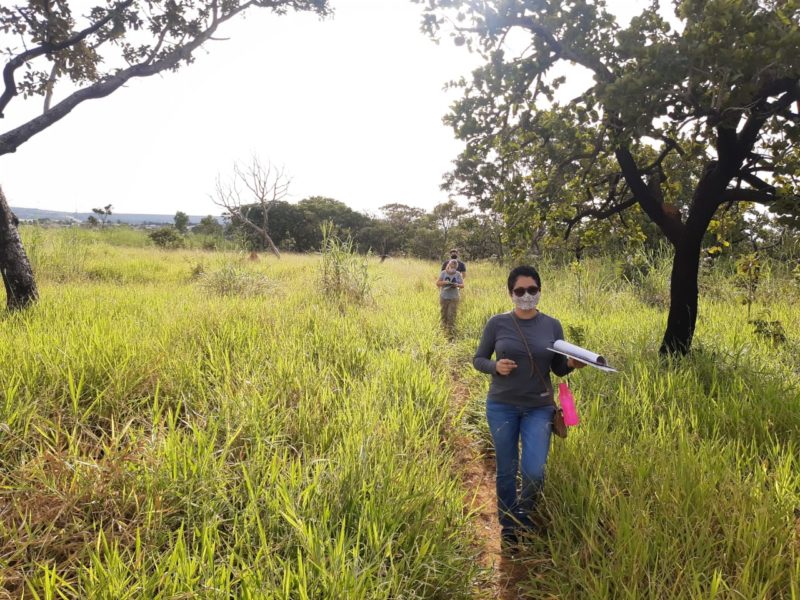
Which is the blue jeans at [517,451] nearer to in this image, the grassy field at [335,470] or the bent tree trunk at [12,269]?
the grassy field at [335,470]

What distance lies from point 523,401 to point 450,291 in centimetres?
522

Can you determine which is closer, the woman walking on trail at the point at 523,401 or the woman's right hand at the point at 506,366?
the woman's right hand at the point at 506,366

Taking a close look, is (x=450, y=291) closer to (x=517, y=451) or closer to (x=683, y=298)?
(x=683, y=298)

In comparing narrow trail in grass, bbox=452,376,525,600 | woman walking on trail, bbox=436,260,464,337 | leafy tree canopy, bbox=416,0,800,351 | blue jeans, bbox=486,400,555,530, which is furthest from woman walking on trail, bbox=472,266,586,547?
woman walking on trail, bbox=436,260,464,337

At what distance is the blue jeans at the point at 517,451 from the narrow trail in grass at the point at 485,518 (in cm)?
18

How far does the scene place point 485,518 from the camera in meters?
2.83

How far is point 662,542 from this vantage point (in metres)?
1.99

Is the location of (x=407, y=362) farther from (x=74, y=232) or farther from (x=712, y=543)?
(x=74, y=232)

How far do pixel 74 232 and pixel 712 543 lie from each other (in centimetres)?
1551

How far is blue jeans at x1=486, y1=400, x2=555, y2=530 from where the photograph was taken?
240cm

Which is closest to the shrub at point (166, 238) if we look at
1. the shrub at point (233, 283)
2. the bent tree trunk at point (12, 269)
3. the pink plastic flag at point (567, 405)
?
the shrub at point (233, 283)

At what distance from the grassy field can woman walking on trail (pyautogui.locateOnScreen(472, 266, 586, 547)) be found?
22cm

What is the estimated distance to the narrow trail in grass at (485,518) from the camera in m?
2.17

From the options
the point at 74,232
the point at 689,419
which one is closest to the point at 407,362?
the point at 689,419
